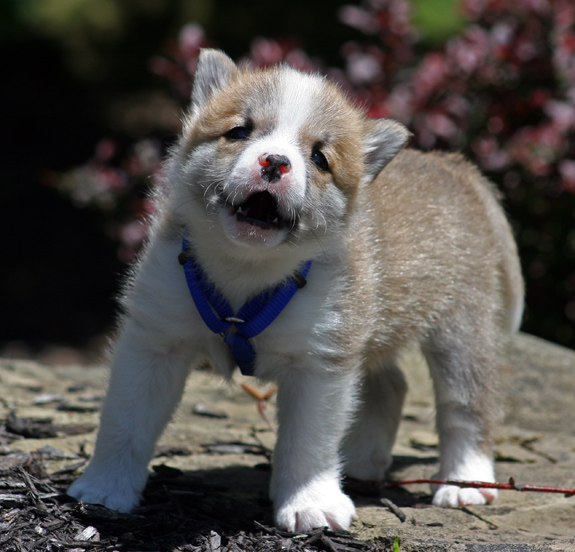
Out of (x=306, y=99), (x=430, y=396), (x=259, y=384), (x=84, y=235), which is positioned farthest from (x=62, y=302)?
(x=306, y=99)

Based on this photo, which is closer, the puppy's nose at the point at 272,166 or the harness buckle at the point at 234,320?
the puppy's nose at the point at 272,166

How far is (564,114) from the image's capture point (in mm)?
6504

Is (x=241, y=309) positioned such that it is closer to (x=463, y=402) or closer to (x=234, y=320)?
(x=234, y=320)

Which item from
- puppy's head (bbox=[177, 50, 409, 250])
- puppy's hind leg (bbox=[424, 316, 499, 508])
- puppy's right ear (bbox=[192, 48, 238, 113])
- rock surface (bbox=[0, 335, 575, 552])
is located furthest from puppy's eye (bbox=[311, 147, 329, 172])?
puppy's hind leg (bbox=[424, 316, 499, 508])

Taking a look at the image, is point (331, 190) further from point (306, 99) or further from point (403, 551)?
point (403, 551)

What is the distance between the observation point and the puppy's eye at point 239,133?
3.29 m

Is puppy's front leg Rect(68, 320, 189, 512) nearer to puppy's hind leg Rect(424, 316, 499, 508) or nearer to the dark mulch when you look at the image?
the dark mulch

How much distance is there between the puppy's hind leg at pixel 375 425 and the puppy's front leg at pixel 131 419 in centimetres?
133

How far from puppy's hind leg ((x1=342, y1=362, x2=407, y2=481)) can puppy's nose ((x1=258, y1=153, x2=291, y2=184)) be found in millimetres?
1611

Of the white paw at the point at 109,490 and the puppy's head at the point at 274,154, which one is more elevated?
the puppy's head at the point at 274,154

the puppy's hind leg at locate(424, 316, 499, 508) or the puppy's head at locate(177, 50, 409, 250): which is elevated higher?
the puppy's head at locate(177, 50, 409, 250)

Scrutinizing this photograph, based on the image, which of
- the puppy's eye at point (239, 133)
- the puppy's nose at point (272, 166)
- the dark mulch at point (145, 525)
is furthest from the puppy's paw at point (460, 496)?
the puppy's eye at point (239, 133)

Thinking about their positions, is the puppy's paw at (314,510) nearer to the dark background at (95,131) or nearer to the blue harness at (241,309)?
the blue harness at (241,309)

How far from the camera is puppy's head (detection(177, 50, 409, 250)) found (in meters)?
3.09
